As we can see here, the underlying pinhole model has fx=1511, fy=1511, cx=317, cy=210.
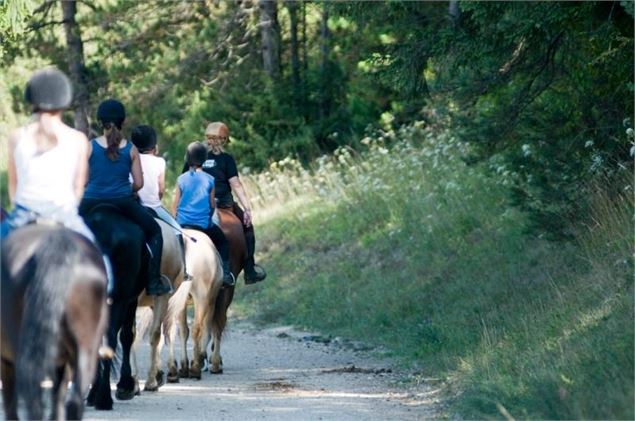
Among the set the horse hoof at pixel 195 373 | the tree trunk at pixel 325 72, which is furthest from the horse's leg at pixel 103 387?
Answer: the tree trunk at pixel 325 72

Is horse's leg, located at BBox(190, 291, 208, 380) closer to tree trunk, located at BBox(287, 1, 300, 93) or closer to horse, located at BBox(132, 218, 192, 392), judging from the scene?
horse, located at BBox(132, 218, 192, 392)

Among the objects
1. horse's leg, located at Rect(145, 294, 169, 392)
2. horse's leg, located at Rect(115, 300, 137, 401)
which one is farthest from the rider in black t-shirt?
horse's leg, located at Rect(115, 300, 137, 401)

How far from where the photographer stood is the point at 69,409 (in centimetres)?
1011

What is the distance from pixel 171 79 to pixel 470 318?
22.7 metres

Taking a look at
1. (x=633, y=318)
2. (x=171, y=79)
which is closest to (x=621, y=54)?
(x=633, y=318)

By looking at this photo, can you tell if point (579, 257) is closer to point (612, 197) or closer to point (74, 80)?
point (612, 197)

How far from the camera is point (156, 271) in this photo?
14773 mm

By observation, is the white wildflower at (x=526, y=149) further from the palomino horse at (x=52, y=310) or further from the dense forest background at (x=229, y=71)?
the palomino horse at (x=52, y=310)

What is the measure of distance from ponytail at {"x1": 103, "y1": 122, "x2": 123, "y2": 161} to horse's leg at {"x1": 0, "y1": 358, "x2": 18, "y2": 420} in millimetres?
3514

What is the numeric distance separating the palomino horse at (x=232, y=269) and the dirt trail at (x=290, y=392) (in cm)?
Result: 27

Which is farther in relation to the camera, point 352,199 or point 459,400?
point 352,199

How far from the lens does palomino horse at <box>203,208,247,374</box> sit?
18.1m

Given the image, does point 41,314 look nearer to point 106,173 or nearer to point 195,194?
point 106,173

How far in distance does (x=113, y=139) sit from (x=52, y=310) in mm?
4319
